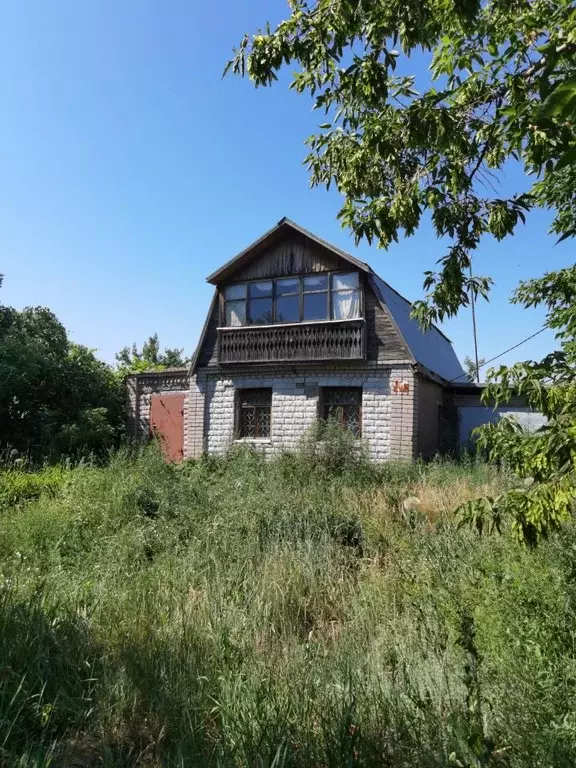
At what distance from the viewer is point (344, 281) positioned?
559 inches

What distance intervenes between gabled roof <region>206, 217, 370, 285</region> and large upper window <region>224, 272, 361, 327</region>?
459 mm

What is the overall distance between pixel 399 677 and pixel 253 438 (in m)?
12.3

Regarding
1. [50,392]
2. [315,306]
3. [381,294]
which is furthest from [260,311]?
[50,392]

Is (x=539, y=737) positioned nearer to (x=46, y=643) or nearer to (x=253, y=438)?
(x=46, y=643)

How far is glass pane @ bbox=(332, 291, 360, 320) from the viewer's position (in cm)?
1398

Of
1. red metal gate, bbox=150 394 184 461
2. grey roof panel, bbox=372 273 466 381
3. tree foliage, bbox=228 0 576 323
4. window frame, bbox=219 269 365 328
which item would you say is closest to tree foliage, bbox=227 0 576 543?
tree foliage, bbox=228 0 576 323

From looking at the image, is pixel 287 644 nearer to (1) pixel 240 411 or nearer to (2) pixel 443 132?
(2) pixel 443 132

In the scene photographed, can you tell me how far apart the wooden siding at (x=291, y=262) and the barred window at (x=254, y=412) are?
3.44m

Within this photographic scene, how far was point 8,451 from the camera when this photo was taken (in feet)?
46.9

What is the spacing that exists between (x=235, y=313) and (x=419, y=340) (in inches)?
217

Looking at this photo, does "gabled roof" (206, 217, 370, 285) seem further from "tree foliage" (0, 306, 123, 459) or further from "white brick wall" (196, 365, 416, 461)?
"tree foliage" (0, 306, 123, 459)

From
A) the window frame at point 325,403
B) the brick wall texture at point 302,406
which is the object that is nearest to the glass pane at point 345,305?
the brick wall texture at point 302,406

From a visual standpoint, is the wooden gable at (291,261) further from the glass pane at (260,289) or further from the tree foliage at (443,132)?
the tree foliage at (443,132)

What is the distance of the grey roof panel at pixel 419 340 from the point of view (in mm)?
13883
